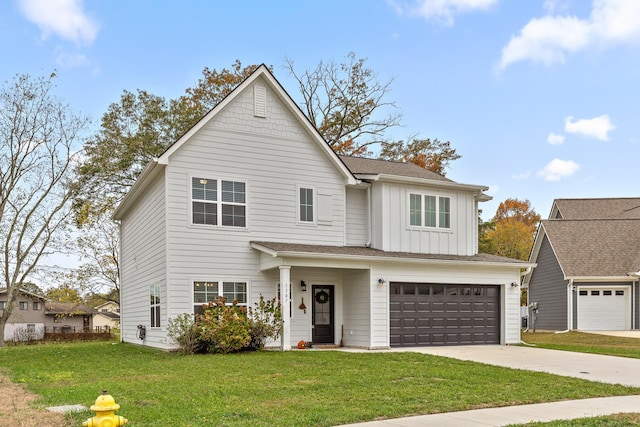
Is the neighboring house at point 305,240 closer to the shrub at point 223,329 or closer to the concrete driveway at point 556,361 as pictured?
the shrub at point 223,329

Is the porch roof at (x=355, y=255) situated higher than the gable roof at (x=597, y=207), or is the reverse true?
the gable roof at (x=597, y=207)

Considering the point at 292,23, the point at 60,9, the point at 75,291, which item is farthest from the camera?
the point at 75,291

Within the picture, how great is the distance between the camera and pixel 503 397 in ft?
31.2

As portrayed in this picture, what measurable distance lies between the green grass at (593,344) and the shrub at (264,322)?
8.73 m

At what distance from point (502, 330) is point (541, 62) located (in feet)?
30.2

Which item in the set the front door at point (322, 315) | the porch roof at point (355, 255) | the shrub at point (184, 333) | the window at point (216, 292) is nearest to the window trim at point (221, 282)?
the window at point (216, 292)

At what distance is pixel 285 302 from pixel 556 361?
707 cm

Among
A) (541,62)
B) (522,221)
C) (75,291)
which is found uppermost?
(541,62)

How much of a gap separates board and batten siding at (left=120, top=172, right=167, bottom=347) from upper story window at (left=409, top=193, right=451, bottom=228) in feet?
25.9

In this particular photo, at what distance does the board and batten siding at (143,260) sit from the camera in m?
18.0

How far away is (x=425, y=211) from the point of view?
2066 centimetres

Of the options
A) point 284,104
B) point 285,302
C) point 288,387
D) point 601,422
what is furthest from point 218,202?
point 601,422

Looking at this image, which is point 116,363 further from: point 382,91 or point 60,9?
point 382,91

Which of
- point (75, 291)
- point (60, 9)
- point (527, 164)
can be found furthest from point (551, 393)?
point (75, 291)
